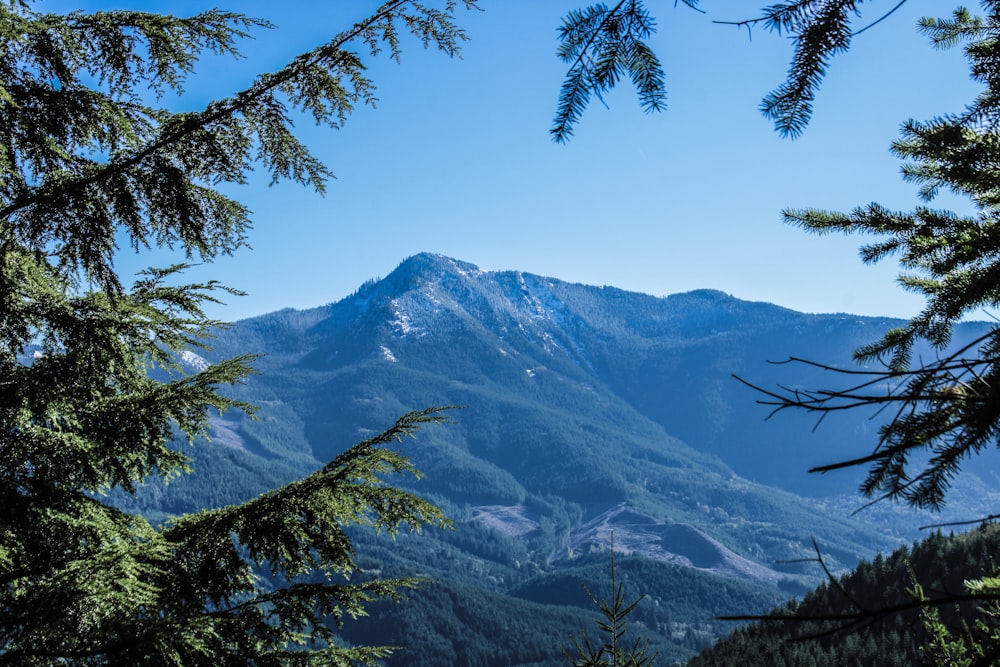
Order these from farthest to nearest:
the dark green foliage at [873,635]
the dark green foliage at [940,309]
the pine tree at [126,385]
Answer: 1. the dark green foliage at [873,635]
2. the pine tree at [126,385]
3. the dark green foliage at [940,309]

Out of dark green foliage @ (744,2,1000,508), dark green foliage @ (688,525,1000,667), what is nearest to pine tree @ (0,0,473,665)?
dark green foliage @ (744,2,1000,508)

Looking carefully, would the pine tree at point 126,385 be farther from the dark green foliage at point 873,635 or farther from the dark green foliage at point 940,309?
the dark green foliage at point 873,635

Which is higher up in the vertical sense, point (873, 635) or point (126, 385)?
point (126, 385)

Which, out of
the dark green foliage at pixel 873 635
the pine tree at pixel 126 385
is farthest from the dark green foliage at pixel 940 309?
the dark green foliage at pixel 873 635

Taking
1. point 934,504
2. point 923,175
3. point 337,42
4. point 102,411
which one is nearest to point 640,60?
point 934,504

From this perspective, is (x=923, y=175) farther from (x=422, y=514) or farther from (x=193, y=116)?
(x=193, y=116)

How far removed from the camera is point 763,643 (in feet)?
235

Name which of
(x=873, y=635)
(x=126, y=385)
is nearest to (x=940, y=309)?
(x=126, y=385)

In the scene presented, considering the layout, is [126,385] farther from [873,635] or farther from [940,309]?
[873,635]

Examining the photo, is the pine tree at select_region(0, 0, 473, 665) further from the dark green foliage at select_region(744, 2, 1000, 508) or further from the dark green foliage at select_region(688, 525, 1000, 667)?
the dark green foliage at select_region(688, 525, 1000, 667)

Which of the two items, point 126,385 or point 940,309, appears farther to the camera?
point 126,385

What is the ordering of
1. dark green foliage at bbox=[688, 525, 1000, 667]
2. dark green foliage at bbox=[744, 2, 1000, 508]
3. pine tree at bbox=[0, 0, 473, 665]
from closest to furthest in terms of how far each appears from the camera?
dark green foliage at bbox=[744, 2, 1000, 508] < pine tree at bbox=[0, 0, 473, 665] < dark green foliage at bbox=[688, 525, 1000, 667]

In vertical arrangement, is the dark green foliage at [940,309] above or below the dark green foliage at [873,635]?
above

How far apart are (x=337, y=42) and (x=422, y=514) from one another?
3.82 metres
